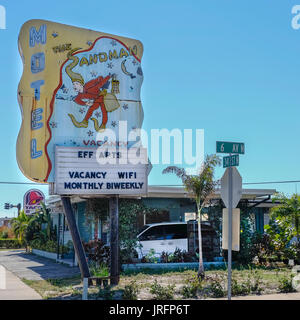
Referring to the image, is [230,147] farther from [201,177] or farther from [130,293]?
[201,177]

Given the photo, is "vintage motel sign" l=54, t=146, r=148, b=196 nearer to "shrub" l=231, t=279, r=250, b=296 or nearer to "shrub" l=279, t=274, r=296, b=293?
"shrub" l=231, t=279, r=250, b=296

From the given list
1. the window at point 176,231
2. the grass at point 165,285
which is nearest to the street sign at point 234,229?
the grass at point 165,285

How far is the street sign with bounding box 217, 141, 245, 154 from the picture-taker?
32.3ft

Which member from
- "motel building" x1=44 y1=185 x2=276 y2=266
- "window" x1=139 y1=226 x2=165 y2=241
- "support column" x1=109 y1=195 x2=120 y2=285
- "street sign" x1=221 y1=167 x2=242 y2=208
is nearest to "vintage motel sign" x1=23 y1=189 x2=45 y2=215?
"motel building" x1=44 y1=185 x2=276 y2=266

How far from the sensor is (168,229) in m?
20.2

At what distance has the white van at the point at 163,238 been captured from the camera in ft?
64.6

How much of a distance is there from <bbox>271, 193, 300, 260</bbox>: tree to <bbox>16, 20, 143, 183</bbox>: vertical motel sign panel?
814cm

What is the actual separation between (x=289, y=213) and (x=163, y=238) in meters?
5.46

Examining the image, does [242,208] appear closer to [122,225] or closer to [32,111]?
[122,225]

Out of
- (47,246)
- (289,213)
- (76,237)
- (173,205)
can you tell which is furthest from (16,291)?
(47,246)

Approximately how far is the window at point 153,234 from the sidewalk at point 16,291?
5.43 m

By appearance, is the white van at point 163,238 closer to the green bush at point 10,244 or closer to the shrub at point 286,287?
the shrub at point 286,287

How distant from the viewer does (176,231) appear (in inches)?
802
